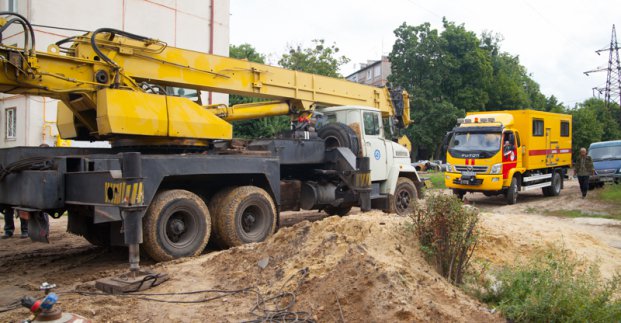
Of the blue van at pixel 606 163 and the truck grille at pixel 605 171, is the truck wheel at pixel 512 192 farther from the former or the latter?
the truck grille at pixel 605 171

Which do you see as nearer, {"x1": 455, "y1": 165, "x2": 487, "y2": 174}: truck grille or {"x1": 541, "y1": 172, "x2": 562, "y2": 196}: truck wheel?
{"x1": 455, "y1": 165, "x2": 487, "y2": 174}: truck grille

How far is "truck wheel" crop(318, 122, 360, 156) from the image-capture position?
11.2 meters

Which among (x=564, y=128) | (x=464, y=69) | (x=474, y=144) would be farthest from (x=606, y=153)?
(x=464, y=69)

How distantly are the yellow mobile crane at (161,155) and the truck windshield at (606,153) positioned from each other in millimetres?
13977

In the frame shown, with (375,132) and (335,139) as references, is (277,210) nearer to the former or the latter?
(335,139)

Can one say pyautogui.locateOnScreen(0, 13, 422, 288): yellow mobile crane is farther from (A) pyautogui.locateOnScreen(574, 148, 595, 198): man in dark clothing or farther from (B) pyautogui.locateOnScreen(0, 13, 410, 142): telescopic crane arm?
(A) pyautogui.locateOnScreen(574, 148, 595, 198): man in dark clothing

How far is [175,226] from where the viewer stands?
7523 millimetres

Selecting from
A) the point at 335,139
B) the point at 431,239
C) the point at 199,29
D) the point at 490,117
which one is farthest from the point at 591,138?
the point at 431,239

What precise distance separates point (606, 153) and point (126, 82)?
19.4 m

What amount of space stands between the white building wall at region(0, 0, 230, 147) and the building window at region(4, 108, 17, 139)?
0.54 feet

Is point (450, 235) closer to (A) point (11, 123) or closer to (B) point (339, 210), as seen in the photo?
(B) point (339, 210)

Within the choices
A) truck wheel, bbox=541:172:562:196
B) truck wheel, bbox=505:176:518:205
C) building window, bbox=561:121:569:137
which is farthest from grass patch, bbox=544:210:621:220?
building window, bbox=561:121:569:137

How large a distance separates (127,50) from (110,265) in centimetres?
328

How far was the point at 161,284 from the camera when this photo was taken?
592 cm
